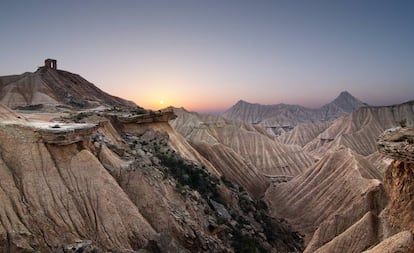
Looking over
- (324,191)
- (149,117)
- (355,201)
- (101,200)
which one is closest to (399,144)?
(101,200)

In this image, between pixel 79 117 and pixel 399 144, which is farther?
pixel 79 117

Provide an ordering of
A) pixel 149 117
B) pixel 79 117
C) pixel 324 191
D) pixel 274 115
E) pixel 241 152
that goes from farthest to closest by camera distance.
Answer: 1. pixel 274 115
2. pixel 241 152
3. pixel 324 191
4. pixel 149 117
5. pixel 79 117

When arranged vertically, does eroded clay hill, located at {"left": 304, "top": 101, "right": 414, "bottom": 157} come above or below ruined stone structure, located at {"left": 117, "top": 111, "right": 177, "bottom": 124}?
below

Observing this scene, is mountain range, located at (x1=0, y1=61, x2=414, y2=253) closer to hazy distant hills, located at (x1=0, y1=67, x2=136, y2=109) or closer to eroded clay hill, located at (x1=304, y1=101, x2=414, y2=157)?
hazy distant hills, located at (x1=0, y1=67, x2=136, y2=109)

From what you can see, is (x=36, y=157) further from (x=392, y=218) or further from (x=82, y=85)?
(x=82, y=85)

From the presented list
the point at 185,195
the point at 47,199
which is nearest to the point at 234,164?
the point at 185,195


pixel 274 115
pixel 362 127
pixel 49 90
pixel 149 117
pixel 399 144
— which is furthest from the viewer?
pixel 274 115

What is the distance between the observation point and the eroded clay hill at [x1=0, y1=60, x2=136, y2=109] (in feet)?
139

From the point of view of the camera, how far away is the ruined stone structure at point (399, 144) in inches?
377

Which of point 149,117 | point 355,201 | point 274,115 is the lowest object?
point 274,115

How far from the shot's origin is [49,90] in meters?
46.0

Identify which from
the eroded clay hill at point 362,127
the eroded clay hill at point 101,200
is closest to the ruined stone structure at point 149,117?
the eroded clay hill at point 101,200

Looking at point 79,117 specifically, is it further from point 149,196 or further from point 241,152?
point 241,152

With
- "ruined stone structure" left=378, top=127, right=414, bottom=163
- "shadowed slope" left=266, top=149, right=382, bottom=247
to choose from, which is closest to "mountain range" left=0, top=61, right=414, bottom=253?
"ruined stone structure" left=378, top=127, right=414, bottom=163
